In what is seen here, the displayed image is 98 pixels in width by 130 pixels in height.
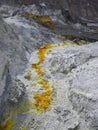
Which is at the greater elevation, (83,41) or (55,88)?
(55,88)

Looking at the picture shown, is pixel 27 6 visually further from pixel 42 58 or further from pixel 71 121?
pixel 71 121

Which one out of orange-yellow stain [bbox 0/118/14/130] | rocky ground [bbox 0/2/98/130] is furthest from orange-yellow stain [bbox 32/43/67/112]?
orange-yellow stain [bbox 0/118/14/130]

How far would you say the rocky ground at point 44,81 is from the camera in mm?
14750

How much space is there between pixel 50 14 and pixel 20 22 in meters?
5.86

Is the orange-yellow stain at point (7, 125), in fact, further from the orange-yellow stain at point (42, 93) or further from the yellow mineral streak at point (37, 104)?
the orange-yellow stain at point (42, 93)

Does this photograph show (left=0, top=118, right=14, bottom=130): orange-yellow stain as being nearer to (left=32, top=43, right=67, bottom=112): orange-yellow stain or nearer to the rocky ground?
the rocky ground

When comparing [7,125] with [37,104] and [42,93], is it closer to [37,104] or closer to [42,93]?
[37,104]

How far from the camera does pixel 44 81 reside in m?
18.5

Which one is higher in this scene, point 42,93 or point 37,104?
point 37,104

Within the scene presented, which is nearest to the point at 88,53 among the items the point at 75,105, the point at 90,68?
the point at 90,68

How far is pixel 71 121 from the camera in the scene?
14.9 m

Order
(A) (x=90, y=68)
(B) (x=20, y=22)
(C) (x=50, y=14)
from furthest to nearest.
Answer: (C) (x=50, y=14)
(B) (x=20, y=22)
(A) (x=90, y=68)

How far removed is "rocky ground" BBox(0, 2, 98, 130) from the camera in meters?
14.8

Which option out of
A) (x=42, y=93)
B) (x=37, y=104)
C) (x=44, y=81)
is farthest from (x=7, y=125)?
(x=44, y=81)
